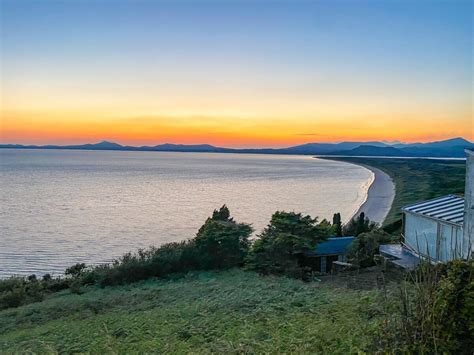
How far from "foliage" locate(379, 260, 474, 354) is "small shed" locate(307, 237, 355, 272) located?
1470cm

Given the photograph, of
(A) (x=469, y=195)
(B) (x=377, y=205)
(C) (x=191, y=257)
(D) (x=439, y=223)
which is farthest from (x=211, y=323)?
(B) (x=377, y=205)

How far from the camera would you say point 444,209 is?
15.9 m

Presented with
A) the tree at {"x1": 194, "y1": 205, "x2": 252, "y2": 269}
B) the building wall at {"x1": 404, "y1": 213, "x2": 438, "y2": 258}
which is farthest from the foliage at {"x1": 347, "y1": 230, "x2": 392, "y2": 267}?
the tree at {"x1": 194, "y1": 205, "x2": 252, "y2": 269}

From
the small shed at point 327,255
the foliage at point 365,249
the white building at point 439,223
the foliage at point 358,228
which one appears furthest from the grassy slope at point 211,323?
the foliage at point 358,228

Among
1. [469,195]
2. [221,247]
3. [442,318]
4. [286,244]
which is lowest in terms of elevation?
[221,247]

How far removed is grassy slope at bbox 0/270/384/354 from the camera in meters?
6.19

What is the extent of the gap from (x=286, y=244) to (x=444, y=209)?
21.0 ft

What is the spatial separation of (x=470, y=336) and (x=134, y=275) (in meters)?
16.3

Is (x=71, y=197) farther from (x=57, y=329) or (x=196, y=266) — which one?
(x=57, y=329)

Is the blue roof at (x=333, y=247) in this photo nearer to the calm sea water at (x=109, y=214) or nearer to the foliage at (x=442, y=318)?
the calm sea water at (x=109, y=214)

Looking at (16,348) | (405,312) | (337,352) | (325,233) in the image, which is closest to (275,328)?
(337,352)

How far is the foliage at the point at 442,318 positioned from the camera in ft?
14.6

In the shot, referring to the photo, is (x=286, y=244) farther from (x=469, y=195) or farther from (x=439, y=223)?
(x=469, y=195)

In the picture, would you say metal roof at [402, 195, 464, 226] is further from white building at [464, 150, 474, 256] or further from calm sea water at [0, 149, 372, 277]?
calm sea water at [0, 149, 372, 277]
